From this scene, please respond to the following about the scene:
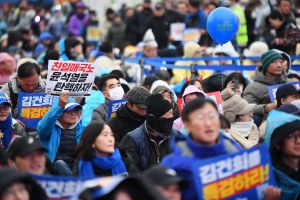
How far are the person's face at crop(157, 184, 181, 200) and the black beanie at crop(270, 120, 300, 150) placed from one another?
4.90 feet

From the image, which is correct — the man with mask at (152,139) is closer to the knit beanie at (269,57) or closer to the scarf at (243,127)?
the scarf at (243,127)

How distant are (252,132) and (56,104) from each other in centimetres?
233

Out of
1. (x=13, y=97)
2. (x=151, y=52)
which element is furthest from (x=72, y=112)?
(x=151, y=52)

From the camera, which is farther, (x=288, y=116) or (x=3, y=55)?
(x=3, y=55)

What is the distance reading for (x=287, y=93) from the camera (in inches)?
394

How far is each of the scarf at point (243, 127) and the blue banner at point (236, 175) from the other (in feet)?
9.67

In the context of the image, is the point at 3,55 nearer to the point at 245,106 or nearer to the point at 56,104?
the point at 56,104

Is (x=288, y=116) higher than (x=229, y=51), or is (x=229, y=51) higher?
(x=288, y=116)

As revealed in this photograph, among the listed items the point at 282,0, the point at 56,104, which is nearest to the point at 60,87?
the point at 56,104

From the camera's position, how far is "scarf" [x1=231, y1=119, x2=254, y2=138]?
31.3 feet

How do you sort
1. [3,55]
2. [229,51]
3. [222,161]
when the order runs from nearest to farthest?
[222,161] → [3,55] → [229,51]

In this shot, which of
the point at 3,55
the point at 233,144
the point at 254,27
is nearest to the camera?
the point at 233,144

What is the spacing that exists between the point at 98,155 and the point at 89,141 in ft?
0.49

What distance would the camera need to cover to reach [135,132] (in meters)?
8.79
